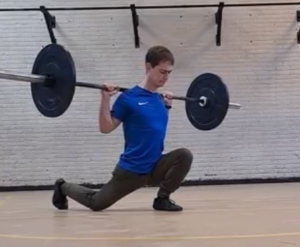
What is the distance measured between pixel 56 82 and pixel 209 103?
1.34 meters

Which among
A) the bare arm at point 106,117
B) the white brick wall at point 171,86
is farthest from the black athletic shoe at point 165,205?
the white brick wall at point 171,86

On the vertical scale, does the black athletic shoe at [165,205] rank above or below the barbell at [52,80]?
below

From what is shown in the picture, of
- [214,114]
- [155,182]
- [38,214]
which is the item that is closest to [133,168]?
[155,182]

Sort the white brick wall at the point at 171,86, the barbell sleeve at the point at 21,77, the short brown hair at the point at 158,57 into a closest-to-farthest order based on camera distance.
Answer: the barbell sleeve at the point at 21,77 < the short brown hair at the point at 158,57 < the white brick wall at the point at 171,86

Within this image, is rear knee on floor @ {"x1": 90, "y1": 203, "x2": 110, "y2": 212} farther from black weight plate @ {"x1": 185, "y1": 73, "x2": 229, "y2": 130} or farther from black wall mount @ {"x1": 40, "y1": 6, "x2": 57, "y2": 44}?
black wall mount @ {"x1": 40, "y1": 6, "x2": 57, "y2": 44}

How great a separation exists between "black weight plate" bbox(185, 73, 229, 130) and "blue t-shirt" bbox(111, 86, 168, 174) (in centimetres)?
78

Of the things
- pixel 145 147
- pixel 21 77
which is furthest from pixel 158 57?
pixel 21 77

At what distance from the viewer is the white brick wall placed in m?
6.05

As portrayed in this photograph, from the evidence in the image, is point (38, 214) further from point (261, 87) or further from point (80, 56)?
point (261, 87)

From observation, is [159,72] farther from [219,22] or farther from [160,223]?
[219,22]

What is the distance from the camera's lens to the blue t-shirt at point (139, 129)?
364 centimetres

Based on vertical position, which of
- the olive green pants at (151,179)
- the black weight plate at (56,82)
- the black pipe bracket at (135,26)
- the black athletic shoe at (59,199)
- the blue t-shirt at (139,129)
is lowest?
the black athletic shoe at (59,199)

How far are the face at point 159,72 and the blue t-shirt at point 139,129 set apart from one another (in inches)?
4.1

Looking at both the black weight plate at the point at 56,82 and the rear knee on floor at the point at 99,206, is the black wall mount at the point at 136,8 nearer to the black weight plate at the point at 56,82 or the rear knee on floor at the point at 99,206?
the black weight plate at the point at 56,82
